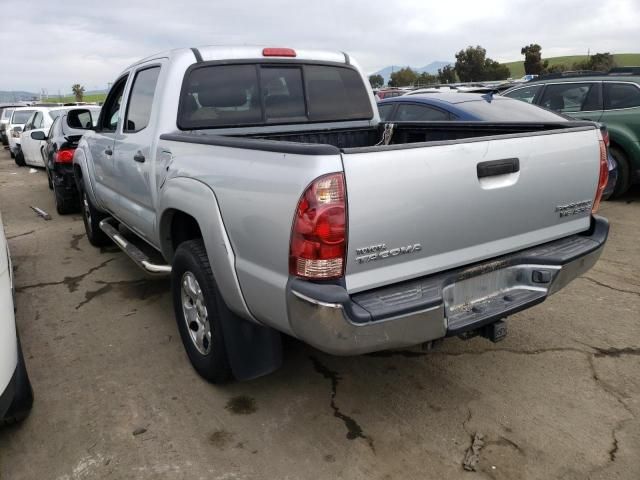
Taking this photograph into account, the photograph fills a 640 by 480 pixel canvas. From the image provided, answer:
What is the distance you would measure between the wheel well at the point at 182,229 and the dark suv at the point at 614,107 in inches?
257

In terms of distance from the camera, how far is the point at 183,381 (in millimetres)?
3258

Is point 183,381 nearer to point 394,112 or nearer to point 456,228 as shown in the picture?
point 456,228

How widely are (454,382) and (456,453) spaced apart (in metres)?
0.67

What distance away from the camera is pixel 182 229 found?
135 inches

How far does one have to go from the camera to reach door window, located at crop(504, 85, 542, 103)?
8620 millimetres

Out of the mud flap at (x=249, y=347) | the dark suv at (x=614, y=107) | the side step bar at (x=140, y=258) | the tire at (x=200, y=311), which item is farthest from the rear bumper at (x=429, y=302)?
the dark suv at (x=614, y=107)

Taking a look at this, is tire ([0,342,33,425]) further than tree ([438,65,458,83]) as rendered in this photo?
No

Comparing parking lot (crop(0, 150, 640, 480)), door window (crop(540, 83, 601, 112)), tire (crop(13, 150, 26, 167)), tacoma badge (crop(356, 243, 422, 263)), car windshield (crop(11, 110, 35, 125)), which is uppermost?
door window (crop(540, 83, 601, 112))

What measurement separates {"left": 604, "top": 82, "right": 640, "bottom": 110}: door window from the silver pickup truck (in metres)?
4.92

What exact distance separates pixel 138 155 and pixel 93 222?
2595mm

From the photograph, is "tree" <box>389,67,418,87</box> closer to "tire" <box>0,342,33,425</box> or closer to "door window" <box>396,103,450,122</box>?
"door window" <box>396,103,450,122</box>

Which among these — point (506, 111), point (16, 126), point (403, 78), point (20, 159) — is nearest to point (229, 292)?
point (506, 111)

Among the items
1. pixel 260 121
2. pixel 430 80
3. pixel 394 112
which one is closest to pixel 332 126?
pixel 260 121

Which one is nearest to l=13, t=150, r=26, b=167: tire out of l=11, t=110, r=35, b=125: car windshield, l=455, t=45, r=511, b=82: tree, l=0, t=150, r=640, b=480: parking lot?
l=11, t=110, r=35, b=125: car windshield
